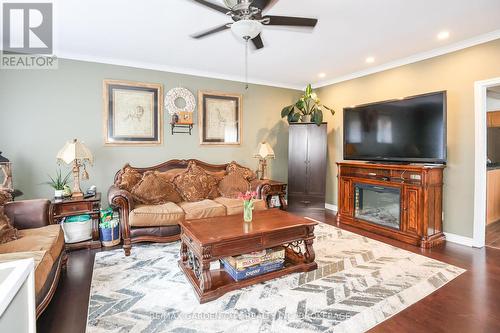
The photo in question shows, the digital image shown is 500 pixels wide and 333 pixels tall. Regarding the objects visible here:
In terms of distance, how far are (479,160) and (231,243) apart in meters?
3.40

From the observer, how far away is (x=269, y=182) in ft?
14.9

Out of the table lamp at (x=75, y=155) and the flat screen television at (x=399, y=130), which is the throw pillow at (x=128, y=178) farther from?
the flat screen television at (x=399, y=130)

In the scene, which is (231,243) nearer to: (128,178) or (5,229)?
(5,229)

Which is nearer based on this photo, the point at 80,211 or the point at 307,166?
the point at 80,211

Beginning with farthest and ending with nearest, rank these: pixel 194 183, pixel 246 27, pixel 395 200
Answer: pixel 194 183 → pixel 395 200 → pixel 246 27

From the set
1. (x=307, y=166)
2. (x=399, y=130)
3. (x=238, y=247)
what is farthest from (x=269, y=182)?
(x=238, y=247)

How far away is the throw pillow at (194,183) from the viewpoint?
4.15 meters

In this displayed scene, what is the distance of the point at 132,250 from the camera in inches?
132

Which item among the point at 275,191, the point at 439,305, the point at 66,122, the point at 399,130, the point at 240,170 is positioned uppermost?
the point at 66,122

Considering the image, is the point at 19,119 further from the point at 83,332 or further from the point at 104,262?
the point at 83,332

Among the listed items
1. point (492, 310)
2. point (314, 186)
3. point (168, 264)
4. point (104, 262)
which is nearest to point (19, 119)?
point (104, 262)

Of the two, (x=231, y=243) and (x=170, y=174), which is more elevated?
(x=170, y=174)

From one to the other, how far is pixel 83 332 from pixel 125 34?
3.14 metres

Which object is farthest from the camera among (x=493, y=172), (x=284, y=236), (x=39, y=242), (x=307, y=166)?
(x=307, y=166)
